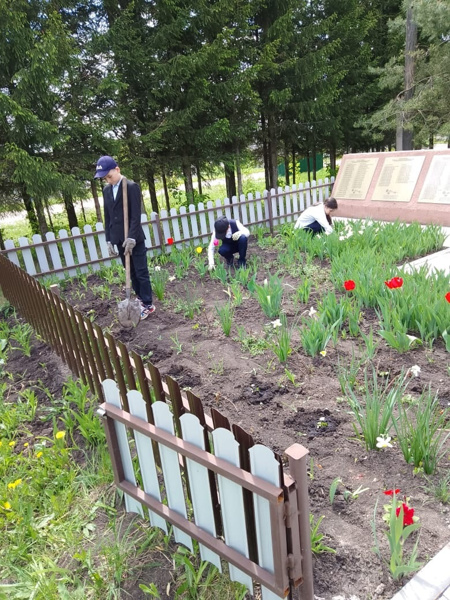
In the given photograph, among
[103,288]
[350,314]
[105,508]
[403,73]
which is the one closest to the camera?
[105,508]

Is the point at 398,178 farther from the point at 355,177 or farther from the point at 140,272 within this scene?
the point at 140,272

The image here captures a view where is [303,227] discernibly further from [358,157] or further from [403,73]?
[403,73]

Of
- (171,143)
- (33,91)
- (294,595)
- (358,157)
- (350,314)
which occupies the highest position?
(33,91)

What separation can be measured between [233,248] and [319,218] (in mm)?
1375

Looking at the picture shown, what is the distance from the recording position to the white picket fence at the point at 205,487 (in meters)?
1.32

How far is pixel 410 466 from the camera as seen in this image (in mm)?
2064

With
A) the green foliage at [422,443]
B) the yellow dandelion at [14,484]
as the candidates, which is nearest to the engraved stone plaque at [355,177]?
the green foliage at [422,443]

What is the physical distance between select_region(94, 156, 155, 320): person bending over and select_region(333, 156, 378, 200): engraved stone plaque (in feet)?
18.3

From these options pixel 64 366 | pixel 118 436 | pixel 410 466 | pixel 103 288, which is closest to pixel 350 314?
pixel 410 466

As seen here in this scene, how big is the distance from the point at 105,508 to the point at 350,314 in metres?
2.24

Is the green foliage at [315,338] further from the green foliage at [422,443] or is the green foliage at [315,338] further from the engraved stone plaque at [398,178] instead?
the engraved stone plaque at [398,178]

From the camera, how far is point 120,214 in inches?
161

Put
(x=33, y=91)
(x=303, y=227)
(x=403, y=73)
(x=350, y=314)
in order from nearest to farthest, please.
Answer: (x=350, y=314) → (x=303, y=227) → (x=33, y=91) → (x=403, y=73)

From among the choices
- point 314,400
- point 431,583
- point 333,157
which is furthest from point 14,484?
point 333,157
